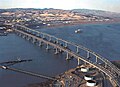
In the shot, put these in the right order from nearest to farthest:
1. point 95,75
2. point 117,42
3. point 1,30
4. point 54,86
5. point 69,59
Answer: point 54,86 → point 95,75 → point 69,59 → point 117,42 → point 1,30

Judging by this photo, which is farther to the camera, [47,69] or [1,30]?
[1,30]

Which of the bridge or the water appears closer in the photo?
the bridge

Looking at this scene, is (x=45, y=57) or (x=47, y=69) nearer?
Answer: (x=47, y=69)

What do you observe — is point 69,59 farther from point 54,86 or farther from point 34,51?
point 54,86

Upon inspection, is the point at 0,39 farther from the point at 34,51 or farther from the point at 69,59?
the point at 69,59

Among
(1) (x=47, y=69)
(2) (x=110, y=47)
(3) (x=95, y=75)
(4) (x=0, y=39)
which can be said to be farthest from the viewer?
(4) (x=0, y=39)

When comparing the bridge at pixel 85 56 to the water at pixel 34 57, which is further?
the water at pixel 34 57

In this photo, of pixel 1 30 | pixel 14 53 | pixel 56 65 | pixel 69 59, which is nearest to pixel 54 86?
pixel 56 65

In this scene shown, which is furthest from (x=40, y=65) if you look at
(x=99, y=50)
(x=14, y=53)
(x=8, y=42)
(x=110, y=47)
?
(x=8, y=42)

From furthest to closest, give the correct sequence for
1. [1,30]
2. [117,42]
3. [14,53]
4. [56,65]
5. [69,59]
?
[1,30], [117,42], [14,53], [69,59], [56,65]
